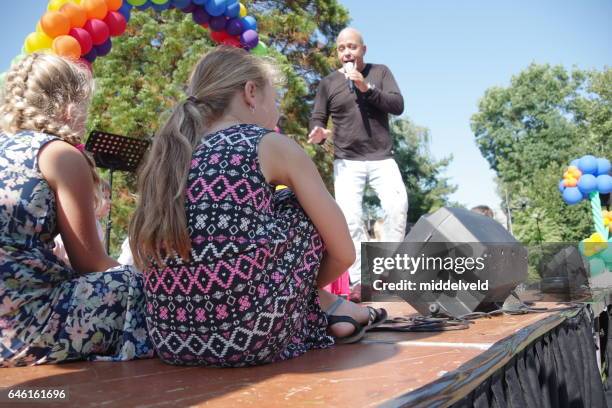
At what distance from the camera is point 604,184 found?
33.2 ft

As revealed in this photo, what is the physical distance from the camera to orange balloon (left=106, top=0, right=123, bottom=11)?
4.50 m

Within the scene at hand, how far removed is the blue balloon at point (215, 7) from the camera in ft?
15.5

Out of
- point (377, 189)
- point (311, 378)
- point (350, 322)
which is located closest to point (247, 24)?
point (377, 189)

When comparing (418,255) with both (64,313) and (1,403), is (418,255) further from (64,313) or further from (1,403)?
(1,403)

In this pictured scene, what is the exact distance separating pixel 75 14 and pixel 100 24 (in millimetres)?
213

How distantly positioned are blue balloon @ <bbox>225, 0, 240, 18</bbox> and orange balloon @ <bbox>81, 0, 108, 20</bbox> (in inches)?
38.4

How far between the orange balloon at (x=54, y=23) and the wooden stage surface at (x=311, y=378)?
330 centimetres

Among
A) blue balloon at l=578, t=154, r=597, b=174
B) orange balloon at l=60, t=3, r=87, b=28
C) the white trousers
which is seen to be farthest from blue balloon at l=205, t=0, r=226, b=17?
blue balloon at l=578, t=154, r=597, b=174

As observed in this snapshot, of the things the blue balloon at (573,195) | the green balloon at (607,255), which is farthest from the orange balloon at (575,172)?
the green balloon at (607,255)

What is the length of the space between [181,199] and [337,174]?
2.74 m

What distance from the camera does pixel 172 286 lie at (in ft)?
4.75

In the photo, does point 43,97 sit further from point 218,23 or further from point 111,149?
point 218,23

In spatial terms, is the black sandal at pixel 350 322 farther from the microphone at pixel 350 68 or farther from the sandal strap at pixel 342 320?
the microphone at pixel 350 68

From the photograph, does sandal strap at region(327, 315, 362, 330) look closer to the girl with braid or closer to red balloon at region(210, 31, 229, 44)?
the girl with braid
